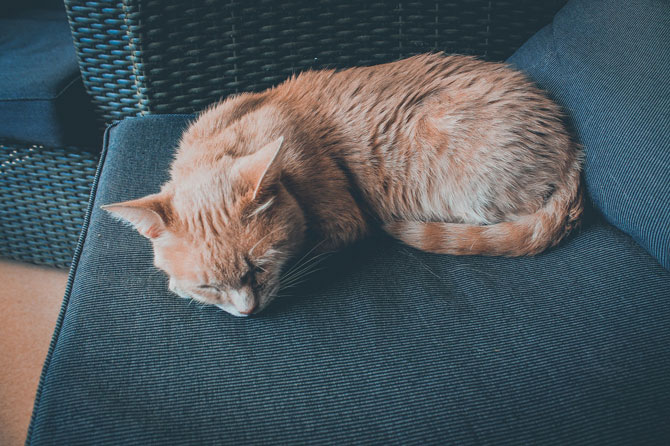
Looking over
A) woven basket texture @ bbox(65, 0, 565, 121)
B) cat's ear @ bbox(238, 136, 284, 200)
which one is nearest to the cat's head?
cat's ear @ bbox(238, 136, 284, 200)

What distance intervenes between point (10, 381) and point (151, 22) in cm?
141

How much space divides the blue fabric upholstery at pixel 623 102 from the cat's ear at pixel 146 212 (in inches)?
46.5

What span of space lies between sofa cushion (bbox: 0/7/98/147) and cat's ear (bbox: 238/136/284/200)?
101 cm

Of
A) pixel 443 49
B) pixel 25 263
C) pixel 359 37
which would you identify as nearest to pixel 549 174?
pixel 443 49

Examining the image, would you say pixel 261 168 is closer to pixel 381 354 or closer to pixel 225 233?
pixel 225 233

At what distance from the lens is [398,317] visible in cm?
105

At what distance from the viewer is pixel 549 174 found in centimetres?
126

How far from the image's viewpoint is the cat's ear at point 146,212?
0.94 m

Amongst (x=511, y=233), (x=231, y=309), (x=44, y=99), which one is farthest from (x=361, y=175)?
(x=44, y=99)

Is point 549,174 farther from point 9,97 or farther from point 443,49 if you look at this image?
point 9,97

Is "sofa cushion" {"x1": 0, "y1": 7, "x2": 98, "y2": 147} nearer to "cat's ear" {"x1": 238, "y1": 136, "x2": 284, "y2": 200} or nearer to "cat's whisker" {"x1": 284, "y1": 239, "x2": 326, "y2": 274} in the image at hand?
"cat's ear" {"x1": 238, "y1": 136, "x2": 284, "y2": 200}

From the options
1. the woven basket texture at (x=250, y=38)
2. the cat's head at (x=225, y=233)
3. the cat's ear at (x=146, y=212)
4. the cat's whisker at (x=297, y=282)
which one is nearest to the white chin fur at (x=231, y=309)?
the cat's head at (x=225, y=233)

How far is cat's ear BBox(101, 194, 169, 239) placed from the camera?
944 mm

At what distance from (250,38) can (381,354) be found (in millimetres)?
1197
